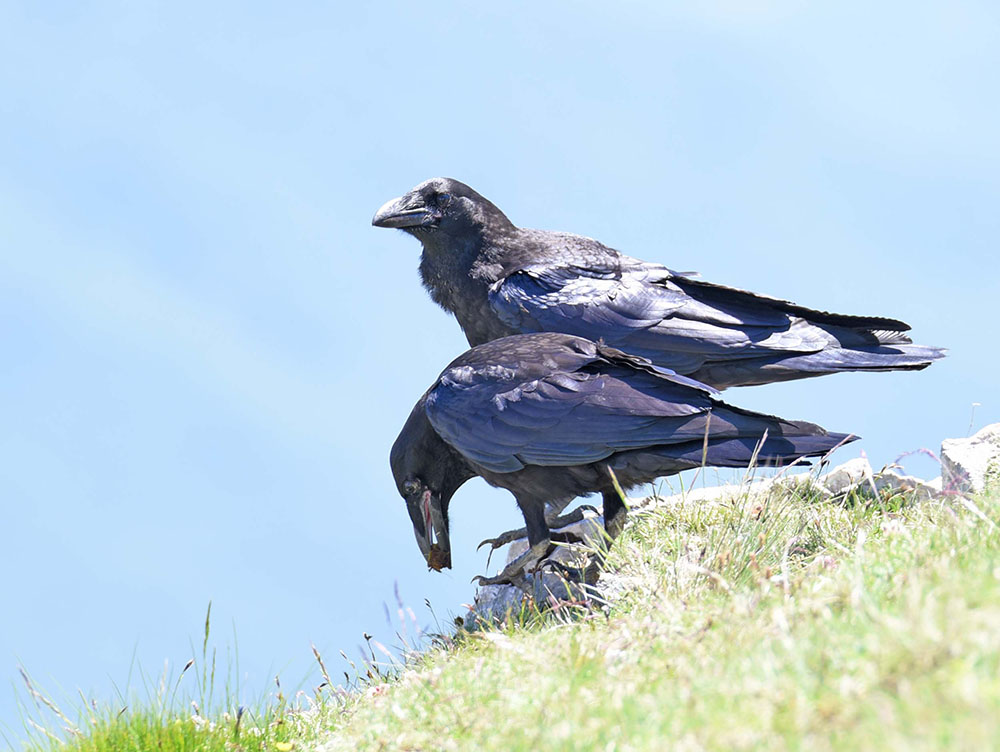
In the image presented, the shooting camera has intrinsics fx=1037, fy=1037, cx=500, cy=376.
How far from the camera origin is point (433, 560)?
6309 mm

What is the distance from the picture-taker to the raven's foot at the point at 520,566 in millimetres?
5527

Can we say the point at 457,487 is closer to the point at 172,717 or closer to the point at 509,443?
the point at 509,443

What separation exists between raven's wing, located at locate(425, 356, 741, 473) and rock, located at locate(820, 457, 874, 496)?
5.44 ft

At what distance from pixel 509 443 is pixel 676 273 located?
2.36 meters

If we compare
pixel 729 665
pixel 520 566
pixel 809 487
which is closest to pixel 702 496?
pixel 809 487

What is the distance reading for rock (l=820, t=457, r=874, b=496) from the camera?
20.5ft

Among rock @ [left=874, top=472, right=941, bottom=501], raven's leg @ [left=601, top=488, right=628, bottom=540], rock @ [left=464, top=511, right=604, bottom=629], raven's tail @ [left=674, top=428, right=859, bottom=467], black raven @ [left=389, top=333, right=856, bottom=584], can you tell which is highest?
black raven @ [left=389, top=333, right=856, bottom=584]

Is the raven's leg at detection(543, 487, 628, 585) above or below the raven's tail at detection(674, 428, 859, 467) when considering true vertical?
below

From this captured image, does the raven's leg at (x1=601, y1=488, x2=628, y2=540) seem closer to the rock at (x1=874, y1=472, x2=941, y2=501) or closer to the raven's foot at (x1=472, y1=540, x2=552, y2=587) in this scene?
the raven's foot at (x1=472, y1=540, x2=552, y2=587)

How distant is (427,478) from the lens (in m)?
6.16

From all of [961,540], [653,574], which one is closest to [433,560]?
[653,574]

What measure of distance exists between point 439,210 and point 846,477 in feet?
10.9

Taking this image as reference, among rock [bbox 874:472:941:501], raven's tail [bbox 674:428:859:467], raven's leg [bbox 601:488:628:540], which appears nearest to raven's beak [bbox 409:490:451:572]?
raven's leg [bbox 601:488:628:540]

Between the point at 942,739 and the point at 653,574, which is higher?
the point at 942,739
